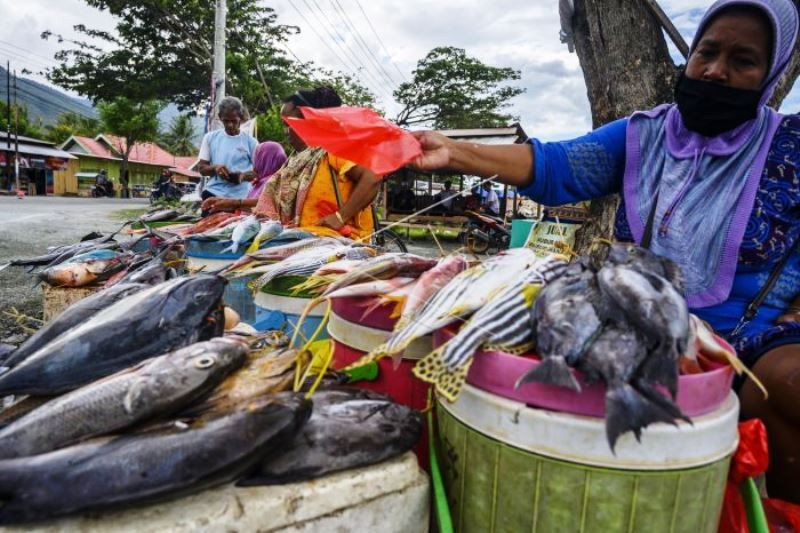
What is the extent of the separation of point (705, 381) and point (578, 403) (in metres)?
0.29

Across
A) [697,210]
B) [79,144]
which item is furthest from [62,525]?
[79,144]

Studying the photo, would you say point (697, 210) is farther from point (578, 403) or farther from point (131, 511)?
point (131, 511)

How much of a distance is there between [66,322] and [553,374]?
1872mm

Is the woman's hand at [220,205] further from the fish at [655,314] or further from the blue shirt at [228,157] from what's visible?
the fish at [655,314]

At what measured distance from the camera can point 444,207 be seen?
19625 mm

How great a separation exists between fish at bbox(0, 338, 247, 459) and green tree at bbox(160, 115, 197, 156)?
230 ft

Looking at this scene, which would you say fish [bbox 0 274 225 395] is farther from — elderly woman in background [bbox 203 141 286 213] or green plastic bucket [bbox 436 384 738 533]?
elderly woman in background [bbox 203 141 286 213]

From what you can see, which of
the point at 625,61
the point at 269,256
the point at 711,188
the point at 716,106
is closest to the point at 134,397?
the point at 269,256

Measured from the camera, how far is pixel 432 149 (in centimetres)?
200

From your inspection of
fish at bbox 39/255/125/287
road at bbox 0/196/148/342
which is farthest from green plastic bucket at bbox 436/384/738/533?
road at bbox 0/196/148/342

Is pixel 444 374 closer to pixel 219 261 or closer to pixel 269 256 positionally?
pixel 269 256

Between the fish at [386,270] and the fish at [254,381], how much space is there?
288 mm

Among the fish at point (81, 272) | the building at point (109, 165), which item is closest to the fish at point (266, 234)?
the fish at point (81, 272)

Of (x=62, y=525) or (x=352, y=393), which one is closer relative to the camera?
(x=62, y=525)
